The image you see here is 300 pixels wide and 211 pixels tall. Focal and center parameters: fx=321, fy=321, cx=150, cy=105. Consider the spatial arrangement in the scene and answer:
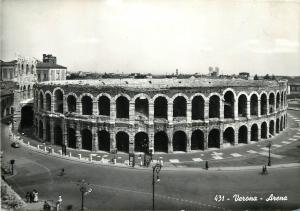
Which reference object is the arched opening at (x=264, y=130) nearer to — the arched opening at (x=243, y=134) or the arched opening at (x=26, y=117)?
the arched opening at (x=243, y=134)

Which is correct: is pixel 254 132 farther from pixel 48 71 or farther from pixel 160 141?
pixel 48 71

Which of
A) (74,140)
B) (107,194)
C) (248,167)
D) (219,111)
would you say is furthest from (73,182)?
(219,111)

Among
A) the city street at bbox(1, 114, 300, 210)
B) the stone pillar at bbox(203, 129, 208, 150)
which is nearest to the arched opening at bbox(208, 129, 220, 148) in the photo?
the stone pillar at bbox(203, 129, 208, 150)

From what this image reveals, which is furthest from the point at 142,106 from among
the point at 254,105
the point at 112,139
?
the point at 254,105

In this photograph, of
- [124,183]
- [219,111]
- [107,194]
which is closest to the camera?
[107,194]

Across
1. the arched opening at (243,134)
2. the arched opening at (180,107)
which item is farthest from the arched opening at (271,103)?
the arched opening at (180,107)

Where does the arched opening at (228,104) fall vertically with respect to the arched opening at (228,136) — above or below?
above

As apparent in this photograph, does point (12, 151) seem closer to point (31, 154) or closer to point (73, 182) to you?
point (31, 154)

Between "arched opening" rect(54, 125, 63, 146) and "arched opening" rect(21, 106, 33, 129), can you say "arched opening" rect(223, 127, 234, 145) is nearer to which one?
"arched opening" rect(54, 125, 63, 146)
